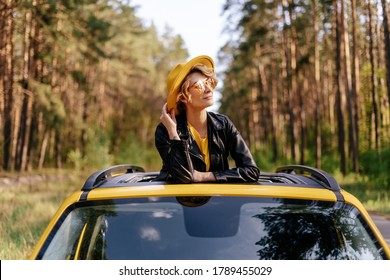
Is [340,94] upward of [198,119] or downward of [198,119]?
upward

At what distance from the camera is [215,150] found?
375 centimetres

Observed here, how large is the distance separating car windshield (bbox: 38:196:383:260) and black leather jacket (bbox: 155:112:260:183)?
1.78ft

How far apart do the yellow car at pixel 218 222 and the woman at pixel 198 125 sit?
2.47 ft

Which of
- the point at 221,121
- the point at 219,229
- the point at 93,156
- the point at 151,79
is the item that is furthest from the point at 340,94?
the point at 151,79

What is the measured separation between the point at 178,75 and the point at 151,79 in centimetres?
6491

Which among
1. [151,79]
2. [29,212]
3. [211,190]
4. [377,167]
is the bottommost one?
[29,212]

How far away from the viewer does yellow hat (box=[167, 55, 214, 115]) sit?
3.72 meters

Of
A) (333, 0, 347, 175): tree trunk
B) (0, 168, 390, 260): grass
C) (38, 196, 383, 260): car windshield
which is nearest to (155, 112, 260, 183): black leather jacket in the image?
(38, 196, 383, 260): car windshield

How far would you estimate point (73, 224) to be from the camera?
2.73 m

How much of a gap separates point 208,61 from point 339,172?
2334 centimetres

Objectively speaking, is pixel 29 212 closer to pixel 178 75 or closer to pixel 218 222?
pixel 178 75

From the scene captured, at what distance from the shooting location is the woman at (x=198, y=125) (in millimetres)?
3658

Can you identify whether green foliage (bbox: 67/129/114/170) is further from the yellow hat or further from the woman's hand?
the woman's hand
